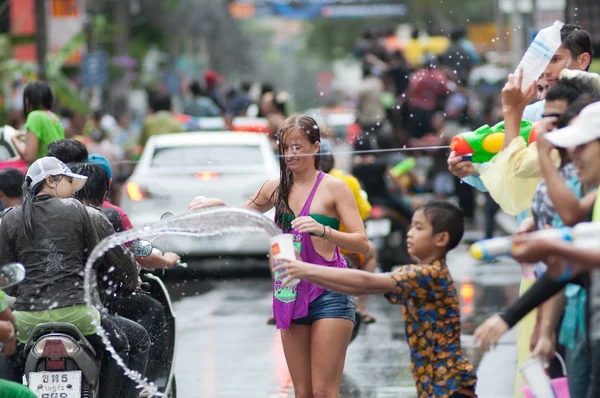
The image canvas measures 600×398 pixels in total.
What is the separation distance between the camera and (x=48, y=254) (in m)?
6.34

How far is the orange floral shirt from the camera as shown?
542cm

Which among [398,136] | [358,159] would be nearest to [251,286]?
[358,159]

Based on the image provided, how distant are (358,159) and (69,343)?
9.89 m

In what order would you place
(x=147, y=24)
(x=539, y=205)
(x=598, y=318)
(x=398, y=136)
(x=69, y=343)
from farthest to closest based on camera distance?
(x=147, y=24) < (x=398, y=136) < (x=69, y=343) < (x=539, y=205) < (x=598, y=318)

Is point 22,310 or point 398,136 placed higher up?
point 22,310

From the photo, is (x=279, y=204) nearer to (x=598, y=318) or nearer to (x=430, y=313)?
(x=430, y=313)

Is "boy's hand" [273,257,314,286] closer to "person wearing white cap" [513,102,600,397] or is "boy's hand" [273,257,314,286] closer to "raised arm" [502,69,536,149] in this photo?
"person wearing white cap" [513,102,600,397]

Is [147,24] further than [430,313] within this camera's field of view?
Yes

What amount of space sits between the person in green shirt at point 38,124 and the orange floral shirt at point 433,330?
556 centimetres

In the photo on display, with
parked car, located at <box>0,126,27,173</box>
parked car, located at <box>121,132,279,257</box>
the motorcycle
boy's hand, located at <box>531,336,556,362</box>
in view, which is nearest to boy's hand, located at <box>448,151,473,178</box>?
boy's hand, located at <box>531,336,556,362</box>

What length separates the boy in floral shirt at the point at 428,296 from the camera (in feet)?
17.7

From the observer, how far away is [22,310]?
6441 millimetres

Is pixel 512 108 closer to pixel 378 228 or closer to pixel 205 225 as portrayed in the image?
pixel 205 225

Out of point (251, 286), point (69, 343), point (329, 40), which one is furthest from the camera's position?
point (329, 40)
